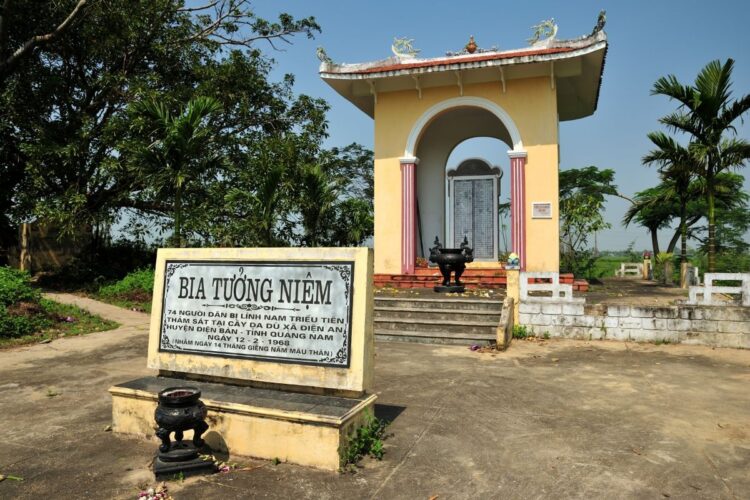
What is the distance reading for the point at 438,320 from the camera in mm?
8992

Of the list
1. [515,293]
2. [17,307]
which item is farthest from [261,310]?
[17,307]

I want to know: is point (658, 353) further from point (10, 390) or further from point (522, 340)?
point (10, 390)

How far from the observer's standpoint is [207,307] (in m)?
4.43

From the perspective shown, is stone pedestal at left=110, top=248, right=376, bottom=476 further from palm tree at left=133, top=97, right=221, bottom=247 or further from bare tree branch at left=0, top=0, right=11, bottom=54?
bare tree branch at left=0, top=0, right=11, bottom=54

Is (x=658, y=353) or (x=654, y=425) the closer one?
(x=654, y=425)

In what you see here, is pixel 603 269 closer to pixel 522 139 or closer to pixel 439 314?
pixel 522 139

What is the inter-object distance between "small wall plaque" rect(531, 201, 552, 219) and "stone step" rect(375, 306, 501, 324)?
4.56 metres

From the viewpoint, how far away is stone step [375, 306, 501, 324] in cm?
884

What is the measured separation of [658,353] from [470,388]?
369cm

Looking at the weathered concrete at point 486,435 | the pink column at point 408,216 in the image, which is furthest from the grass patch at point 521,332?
the pink column at point 408,216

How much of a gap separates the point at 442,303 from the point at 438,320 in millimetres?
530

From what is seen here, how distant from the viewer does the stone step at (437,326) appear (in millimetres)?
8508

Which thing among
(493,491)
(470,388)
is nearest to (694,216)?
(470,388)

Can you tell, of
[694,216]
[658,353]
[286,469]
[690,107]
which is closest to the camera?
[286,469]
